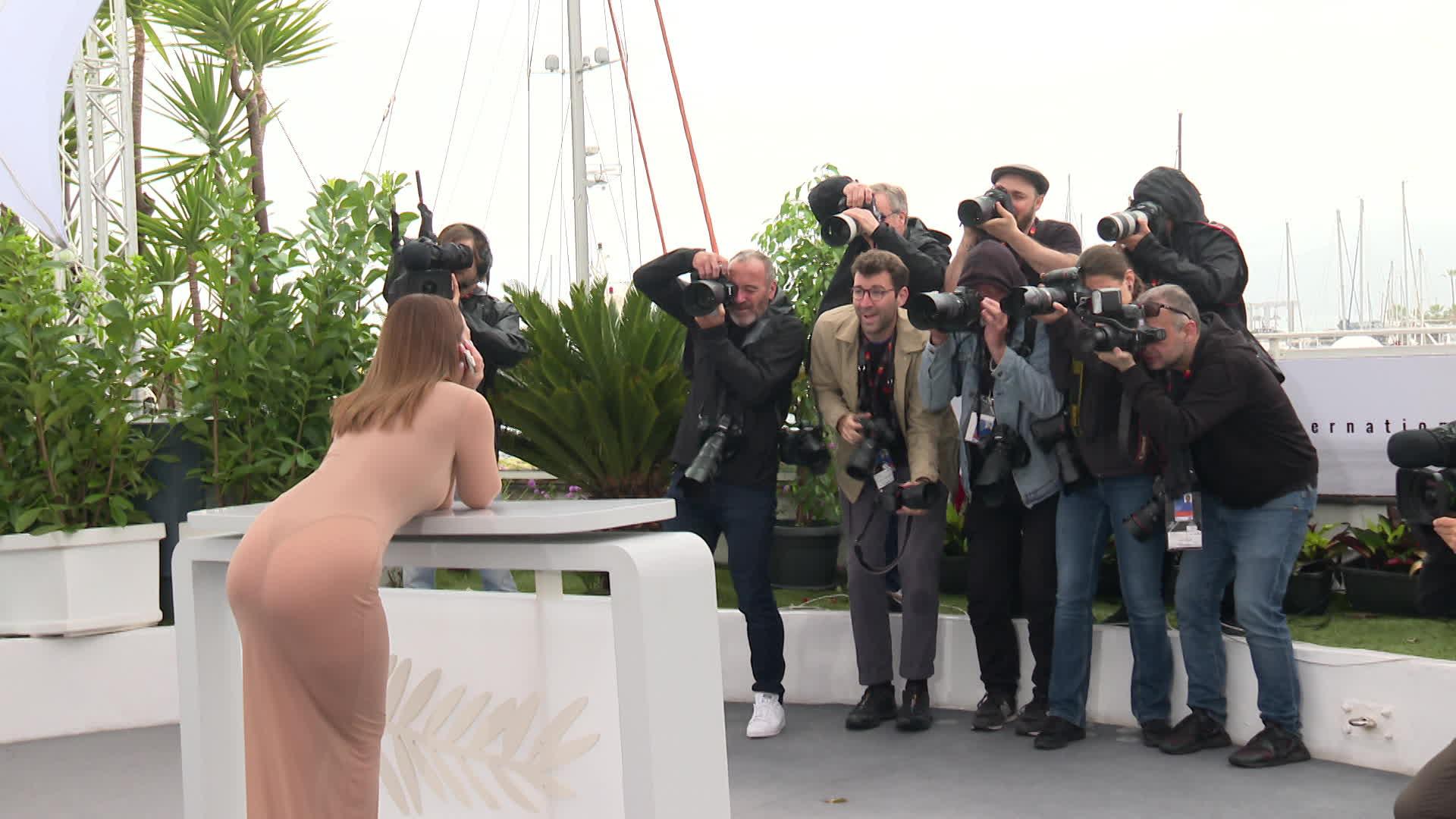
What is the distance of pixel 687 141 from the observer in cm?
1080

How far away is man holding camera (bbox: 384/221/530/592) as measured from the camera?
473 cm

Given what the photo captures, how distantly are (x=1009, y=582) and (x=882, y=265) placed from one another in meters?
1.13

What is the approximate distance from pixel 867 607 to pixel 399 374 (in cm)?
252

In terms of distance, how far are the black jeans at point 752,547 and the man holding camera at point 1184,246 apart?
4.72 ft

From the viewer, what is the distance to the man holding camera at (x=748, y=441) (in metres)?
4.60

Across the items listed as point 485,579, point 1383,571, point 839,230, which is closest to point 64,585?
point 485,579

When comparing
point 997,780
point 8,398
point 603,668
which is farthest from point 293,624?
point 8,398

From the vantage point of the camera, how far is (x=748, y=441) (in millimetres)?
4648

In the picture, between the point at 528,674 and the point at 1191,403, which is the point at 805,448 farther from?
the point at 528,674

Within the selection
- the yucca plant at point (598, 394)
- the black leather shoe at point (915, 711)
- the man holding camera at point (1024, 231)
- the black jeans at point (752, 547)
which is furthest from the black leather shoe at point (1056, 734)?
the yucca plant at point (598, 394)

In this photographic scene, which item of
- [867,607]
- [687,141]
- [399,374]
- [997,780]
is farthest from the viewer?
[687,141]

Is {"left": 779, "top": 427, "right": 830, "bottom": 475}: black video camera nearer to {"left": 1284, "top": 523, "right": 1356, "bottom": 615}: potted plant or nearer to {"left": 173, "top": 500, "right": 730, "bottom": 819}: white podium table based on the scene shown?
{"left": 1284, "top": 523, "right": 1356, "bottom": 615}: potted plant

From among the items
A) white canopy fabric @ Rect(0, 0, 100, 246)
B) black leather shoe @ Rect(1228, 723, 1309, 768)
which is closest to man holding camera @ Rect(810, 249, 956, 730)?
black leather shoe @ Rect(1228, 723, 1309, 768)

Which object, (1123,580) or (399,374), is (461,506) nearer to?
(399,374)
